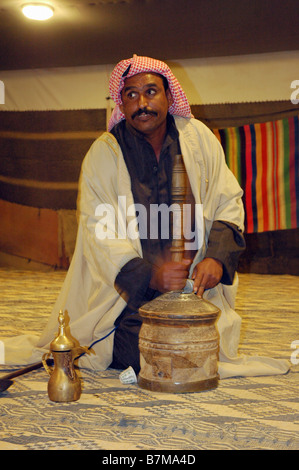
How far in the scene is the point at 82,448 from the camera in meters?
1.78

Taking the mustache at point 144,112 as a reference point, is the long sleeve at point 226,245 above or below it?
below

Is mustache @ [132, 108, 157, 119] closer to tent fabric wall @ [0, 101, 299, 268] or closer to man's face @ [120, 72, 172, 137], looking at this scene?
man's face @ [120, 72, 172, 137]

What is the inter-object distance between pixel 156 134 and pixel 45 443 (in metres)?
1.60

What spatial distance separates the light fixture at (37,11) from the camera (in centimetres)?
552

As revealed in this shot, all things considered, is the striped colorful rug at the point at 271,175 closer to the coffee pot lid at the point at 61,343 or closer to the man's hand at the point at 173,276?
the man's hand at the point at 173,276

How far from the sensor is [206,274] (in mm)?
2594

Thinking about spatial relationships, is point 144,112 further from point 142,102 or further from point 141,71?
point 141,71

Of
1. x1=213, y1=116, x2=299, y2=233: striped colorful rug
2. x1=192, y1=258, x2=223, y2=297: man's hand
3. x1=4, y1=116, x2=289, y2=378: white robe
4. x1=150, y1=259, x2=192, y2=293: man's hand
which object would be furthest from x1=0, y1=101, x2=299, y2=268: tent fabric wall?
x1=150, y1=259, x2=192, y2=293: man's hand

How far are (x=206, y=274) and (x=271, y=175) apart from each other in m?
4.46

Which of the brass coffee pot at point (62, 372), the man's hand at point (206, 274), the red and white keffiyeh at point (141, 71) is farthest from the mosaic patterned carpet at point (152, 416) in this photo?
the red and white keffiyeh at point (141, 71)

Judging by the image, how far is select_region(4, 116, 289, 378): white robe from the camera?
2.76m

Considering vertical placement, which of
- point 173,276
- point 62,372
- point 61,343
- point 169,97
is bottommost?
point 62,372

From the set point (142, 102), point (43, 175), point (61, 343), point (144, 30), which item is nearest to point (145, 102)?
point (142, 102)

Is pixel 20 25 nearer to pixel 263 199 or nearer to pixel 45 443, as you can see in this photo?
pixel 263 199
